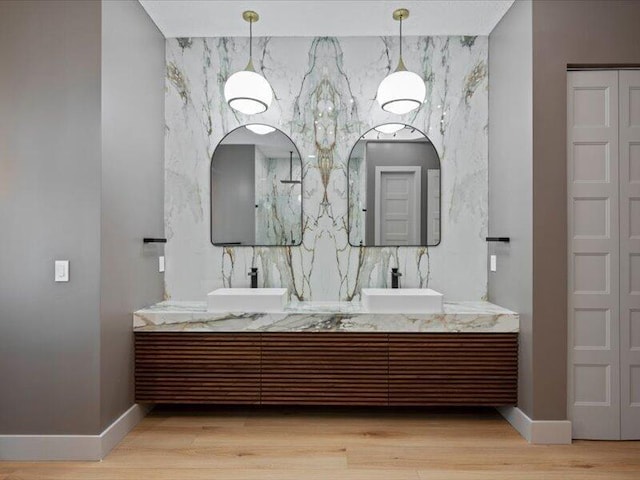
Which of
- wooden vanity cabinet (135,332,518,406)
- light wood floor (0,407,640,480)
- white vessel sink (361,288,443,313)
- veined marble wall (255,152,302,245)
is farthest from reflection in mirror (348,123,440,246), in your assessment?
light wood floor (0,407,640,480)

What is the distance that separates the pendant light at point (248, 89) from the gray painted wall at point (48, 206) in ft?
2.92

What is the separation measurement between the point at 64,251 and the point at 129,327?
2.14 feet

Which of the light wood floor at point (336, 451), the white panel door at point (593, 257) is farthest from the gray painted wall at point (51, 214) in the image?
the white panel door at point (593, 257)

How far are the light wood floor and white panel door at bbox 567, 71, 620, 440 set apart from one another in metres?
0.25

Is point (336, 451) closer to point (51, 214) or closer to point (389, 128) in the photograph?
point (51, 214)

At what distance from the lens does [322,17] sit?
3.00 metres

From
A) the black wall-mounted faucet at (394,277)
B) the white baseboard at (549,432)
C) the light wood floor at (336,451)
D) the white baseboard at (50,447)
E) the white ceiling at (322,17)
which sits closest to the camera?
the light wood floor at (336,451)

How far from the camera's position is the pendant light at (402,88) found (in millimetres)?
2928

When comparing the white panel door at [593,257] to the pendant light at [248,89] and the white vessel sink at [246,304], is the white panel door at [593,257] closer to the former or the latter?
the white vessel sink at [246,304]

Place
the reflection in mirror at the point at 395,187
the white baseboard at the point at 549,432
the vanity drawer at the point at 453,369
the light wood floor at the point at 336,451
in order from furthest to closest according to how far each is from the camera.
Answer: the reflection in mirror at the point at 395,187 < the vanity drawer at the point at 453,369 < the white baseboard at the point at 549,432 < the light wood floor at the point at 336,451

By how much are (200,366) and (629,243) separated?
273 cm

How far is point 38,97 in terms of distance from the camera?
7.58ft

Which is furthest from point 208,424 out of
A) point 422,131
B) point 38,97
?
point 422,131

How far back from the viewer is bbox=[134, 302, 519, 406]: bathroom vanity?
2725 millimetres
